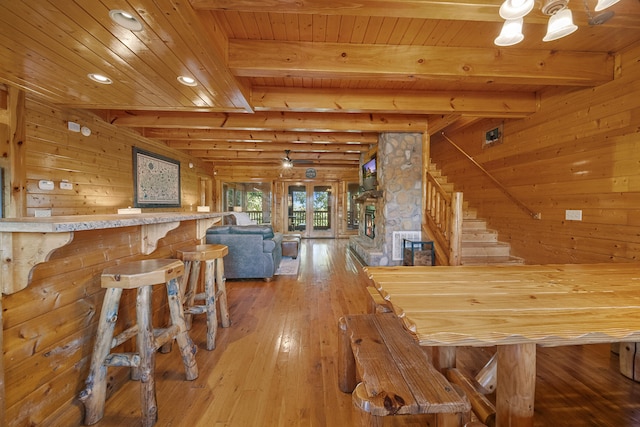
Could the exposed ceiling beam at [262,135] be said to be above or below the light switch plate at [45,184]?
above

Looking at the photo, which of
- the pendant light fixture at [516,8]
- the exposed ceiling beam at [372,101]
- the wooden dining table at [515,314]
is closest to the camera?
the wooden dining table at [515,314]

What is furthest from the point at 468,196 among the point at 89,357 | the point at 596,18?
the point at 89,357

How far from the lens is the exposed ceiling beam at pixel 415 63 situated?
2227 millimetres

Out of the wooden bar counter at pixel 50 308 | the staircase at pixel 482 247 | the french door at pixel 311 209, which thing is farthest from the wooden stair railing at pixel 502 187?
the french door at pixel 311 209

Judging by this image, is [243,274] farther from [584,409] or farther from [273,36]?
[584,409]

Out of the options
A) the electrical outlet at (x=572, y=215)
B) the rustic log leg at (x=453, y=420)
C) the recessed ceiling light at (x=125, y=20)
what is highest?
the recessed ceiling light at (x=125, y=20)

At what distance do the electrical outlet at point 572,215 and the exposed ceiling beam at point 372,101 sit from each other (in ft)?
4.83

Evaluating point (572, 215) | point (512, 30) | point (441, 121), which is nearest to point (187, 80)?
point (512, 30)

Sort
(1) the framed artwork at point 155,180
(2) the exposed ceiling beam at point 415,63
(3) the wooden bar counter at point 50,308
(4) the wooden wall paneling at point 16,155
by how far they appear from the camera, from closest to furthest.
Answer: (3) the wooden bar counter at point 50,308 → (2) the exposed ceiling beam at point 415,63 → (4) the wooden wall paneling at point 16,155 → (1) the framed artwork at point 155,180

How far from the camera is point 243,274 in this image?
153 inches

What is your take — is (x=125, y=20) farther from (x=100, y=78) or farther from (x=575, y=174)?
(x=575, y=174)

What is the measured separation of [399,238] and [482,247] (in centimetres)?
122

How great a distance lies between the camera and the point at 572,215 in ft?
9.28

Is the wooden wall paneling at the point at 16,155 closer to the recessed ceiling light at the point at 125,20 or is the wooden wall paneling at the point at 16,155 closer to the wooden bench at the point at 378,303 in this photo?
the recessed ceiling light at the point at 125,20
